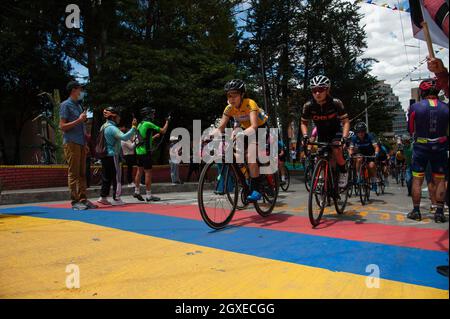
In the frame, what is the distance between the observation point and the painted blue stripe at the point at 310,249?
3.01 metres

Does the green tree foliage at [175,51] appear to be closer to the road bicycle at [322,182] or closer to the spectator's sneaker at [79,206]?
the spectator's sneaker at [79,206]

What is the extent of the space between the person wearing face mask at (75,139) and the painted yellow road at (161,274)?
260cm

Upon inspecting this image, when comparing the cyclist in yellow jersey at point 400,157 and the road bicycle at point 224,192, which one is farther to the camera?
the cyclist in yellow jersey at point 400,157

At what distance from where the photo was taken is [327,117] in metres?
5.60

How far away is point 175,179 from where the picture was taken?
45.5 feet

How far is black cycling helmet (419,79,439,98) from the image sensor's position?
527cm

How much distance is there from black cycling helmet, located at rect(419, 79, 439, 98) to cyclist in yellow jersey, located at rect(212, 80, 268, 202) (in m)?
2.27

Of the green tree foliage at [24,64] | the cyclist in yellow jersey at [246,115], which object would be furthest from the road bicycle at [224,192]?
the green tree foliage at [24,64]

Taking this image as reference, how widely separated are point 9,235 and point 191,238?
229cm

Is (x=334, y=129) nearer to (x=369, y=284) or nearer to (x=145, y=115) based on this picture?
(x=369, y=284)

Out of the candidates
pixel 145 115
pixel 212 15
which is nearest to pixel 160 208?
pixel 145 115

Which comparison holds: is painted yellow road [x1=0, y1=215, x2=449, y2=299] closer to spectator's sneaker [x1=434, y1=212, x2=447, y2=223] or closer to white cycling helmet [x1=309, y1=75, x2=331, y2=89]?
white cycling helmet [x1=309, y1=75, x2=331, y2=89]

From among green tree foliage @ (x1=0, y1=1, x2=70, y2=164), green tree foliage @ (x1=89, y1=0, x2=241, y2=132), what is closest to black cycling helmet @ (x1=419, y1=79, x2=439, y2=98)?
green tree foliage @ (x1=89, y1=0, x2=241, y2=132)

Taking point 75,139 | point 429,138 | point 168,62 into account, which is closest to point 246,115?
point 429,138
